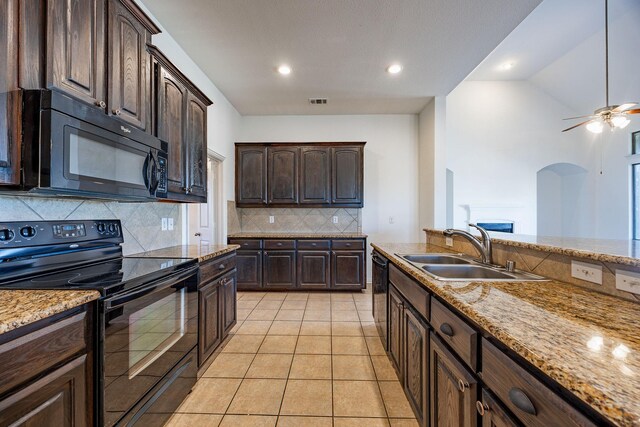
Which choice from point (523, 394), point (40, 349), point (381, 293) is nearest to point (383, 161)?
point (381, 293)

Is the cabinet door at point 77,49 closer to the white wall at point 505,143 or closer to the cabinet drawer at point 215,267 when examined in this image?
the cabinet drawer at point 215,267

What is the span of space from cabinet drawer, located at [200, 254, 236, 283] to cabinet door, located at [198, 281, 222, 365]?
0.07 metres

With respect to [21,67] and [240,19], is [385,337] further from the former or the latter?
[240,19]

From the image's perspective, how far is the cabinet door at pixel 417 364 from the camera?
4.44ft

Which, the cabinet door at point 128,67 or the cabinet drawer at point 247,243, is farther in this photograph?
the cabinet drawer at point 247,243

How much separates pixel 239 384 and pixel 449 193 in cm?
493

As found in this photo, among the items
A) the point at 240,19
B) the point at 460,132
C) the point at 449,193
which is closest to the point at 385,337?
the point at 240,19

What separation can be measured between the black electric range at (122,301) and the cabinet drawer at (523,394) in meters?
1.39

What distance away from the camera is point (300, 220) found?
4.65 meters

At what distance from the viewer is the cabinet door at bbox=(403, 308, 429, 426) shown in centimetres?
135

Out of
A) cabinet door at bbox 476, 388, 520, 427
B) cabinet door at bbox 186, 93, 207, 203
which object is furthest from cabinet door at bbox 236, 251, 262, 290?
cabinet door at bbox 476, 388, 520, 427

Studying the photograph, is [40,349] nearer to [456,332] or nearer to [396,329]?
[456,332]

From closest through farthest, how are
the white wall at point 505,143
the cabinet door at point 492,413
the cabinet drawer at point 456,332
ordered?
1. the cabinet door at point 492,413
2. the cabinet drawer at point 456,332
3. the white wall at point 505,143

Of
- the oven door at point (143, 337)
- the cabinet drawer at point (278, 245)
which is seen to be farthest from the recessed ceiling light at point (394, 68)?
the oven door at point (143, 337)
